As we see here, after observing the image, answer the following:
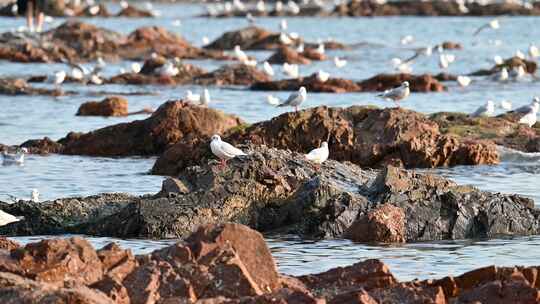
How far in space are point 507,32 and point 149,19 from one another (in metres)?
20.2

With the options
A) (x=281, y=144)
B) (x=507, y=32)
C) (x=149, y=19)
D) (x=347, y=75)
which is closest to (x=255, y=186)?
(x=281, y=144)

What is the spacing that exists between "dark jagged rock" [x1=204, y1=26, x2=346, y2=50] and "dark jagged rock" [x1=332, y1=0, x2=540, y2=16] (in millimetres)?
21650

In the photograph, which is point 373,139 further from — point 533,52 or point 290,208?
point 533,52

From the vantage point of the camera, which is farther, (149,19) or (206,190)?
(149,19)

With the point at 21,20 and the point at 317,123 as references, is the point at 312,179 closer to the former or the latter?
the point at 317,123

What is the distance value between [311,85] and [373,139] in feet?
39.6

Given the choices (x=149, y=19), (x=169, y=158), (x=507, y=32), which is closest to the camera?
(x=169, y=158)

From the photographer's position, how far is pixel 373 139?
16.5 metres

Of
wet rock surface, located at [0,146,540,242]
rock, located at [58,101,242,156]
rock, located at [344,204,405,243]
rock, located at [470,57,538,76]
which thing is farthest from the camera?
rock, located at [470,57,538,76]

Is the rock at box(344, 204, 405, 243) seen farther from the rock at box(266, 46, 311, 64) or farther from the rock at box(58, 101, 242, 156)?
the rock at box(266, 46, 311, 64)

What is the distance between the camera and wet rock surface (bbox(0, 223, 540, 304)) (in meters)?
7.15

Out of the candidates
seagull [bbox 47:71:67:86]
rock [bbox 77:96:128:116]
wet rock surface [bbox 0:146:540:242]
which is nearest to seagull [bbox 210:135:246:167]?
wet rock surface [bbox 0:146:540:242]

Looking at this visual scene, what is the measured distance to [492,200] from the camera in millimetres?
11695

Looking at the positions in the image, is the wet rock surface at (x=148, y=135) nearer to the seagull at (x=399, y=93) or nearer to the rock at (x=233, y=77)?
the seagull at (x=399, y=93)
